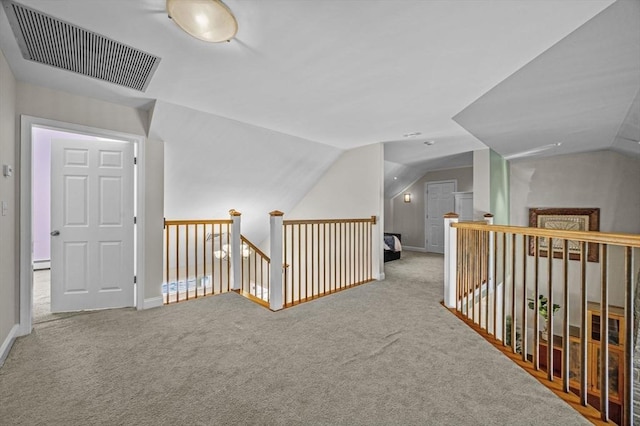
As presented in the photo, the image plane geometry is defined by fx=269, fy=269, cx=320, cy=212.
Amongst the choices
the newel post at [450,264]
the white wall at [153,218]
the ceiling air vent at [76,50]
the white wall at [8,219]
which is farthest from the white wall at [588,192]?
the white wall at [8,219]

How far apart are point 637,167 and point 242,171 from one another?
7.11 meters

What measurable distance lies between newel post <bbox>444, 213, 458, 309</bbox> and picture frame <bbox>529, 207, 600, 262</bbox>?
3562 millimetres

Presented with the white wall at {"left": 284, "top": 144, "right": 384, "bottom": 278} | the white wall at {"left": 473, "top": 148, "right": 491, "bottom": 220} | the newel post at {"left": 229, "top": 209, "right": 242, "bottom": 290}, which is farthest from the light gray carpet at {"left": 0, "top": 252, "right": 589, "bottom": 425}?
the white wall at {"left": 473, "top": 148, "right": 491, "bottom": 220}

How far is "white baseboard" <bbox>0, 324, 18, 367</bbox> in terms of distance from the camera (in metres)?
2.05

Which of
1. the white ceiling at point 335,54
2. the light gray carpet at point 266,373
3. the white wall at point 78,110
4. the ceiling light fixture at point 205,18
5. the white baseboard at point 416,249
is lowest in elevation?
the light gray carpet at point 266,373

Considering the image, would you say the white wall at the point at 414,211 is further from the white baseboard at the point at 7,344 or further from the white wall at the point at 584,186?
the white baseboard at the point at 7,344

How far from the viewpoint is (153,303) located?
124 inches

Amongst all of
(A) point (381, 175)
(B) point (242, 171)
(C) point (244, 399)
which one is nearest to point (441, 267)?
(A) point (381, 175)

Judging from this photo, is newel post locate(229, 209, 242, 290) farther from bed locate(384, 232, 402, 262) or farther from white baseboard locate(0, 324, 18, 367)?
bed locate(384, 232, 402, 262)

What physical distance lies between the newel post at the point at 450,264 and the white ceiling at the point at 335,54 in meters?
1.38

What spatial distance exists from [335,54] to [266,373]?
2370 mm

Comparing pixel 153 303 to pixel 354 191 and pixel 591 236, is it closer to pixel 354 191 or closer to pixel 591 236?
pixel 354 191

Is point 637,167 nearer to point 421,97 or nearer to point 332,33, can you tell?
point 421,97

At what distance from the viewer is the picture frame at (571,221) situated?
17.5 ft
